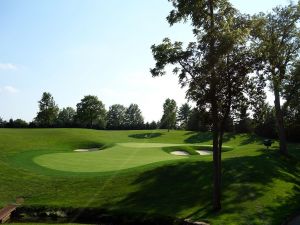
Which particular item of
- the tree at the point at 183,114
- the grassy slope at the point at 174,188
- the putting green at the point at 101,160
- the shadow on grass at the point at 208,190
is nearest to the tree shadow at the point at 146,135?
the putting green at the point at 101,160

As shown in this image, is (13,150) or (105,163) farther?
(13,150)

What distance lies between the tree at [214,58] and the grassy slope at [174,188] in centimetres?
309

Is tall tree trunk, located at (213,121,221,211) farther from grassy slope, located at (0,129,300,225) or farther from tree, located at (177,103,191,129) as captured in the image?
tree, located at (177,103,191,129)

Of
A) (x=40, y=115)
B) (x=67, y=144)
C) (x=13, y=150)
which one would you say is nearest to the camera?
(x=13, y=150)

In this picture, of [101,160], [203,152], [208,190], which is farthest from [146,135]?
[208,190]

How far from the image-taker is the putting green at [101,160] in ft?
110

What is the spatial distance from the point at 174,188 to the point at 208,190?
7.97 feet

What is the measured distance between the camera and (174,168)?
105 ft

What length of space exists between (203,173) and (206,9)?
44.5 ft

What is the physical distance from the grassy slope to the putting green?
1438 millimetres

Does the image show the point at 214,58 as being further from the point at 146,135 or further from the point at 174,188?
the point at 146,135

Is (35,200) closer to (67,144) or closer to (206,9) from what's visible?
(206,9)

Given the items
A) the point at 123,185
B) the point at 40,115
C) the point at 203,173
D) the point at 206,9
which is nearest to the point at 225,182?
the point at 203,173

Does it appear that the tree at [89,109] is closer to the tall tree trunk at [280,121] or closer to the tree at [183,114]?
the tree at [183,114]
